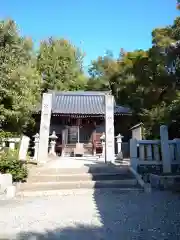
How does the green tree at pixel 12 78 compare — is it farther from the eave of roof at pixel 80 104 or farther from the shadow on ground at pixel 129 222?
the shadow on ground at pixel 129 222

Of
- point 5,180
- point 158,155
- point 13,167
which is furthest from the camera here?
point 158,155

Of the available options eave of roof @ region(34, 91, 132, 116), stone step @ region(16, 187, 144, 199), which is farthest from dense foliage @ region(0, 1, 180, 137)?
stone step @ region(16, 187, 144, 199)

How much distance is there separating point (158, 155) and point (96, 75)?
2538cm

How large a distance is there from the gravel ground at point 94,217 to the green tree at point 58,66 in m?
22.4

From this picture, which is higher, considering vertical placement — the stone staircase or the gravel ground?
the stone staircase

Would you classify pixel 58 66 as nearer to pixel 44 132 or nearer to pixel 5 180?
pixel 44 132

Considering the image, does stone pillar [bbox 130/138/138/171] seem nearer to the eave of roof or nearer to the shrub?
the shrub

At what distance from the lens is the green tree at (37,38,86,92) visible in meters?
27.2

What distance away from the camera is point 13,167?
23.5 ft

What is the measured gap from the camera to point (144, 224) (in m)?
3.83

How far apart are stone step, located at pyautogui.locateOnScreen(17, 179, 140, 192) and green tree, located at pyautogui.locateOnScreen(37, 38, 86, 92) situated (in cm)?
2087

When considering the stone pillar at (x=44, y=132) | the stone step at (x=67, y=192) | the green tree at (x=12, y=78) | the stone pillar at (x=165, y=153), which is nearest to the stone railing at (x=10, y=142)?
the stone pillar at (x=44, y=132)

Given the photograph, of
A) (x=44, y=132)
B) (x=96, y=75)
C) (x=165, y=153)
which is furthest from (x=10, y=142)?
(x=96, y=75)

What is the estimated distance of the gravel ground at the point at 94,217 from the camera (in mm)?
3467
